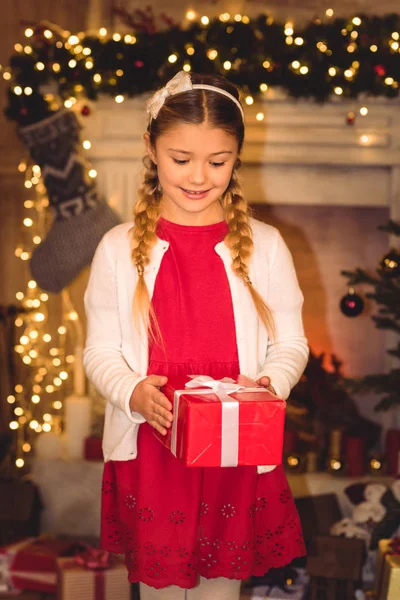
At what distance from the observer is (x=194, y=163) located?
1.41 metres

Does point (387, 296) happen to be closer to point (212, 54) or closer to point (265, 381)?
point (212, 54)

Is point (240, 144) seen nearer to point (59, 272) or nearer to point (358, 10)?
point (59, 272)

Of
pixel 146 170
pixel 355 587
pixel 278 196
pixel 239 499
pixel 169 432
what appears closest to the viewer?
pixel 169 432

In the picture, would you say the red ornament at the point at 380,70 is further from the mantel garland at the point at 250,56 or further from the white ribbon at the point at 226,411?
the white ribbon at the point at 226,411

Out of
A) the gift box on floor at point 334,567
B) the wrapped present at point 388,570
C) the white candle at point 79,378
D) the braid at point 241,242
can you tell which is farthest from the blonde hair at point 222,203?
the white candle at point 79,378

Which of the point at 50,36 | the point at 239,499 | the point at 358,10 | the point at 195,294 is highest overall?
the point at 358,10

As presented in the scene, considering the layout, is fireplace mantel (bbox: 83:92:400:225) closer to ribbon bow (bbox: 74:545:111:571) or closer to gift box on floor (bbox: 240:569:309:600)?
ribbon bow (bbox: 74:545:111:571)

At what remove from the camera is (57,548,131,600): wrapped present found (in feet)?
7.43

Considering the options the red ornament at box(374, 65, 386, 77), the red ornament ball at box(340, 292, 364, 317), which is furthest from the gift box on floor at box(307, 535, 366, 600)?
the red ornament at box(374, 65, 386, 77)

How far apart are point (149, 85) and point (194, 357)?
1606 mm

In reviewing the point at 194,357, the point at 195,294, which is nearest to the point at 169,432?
the point at 194,357

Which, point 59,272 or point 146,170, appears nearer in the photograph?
point 146,170

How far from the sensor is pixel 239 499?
1.42m

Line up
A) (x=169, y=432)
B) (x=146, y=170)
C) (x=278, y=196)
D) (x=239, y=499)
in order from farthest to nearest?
(x=278, y=196) < (x=146, y=170) < (x=239, y=499) < (x=169, y=432)
